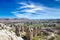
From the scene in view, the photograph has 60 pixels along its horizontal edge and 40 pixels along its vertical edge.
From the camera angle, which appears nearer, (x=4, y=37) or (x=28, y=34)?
(x=4, y=37)

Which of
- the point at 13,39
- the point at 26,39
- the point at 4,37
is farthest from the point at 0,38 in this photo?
the point at 26,39

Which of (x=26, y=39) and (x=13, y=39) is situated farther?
(x=26, y=39)

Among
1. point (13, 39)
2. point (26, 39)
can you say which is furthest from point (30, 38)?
point (13, 39)

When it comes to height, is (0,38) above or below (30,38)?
above

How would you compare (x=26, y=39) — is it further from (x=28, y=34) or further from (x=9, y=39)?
(x=9, y=39)

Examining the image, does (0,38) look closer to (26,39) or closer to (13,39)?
(13,39)

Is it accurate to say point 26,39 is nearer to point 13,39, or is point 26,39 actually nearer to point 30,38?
point 30,38

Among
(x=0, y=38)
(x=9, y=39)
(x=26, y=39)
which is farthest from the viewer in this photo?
(x=26, y=39)

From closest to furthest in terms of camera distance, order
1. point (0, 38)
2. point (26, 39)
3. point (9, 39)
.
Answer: point (0, 38), point (9, 39), point (26, 39)
